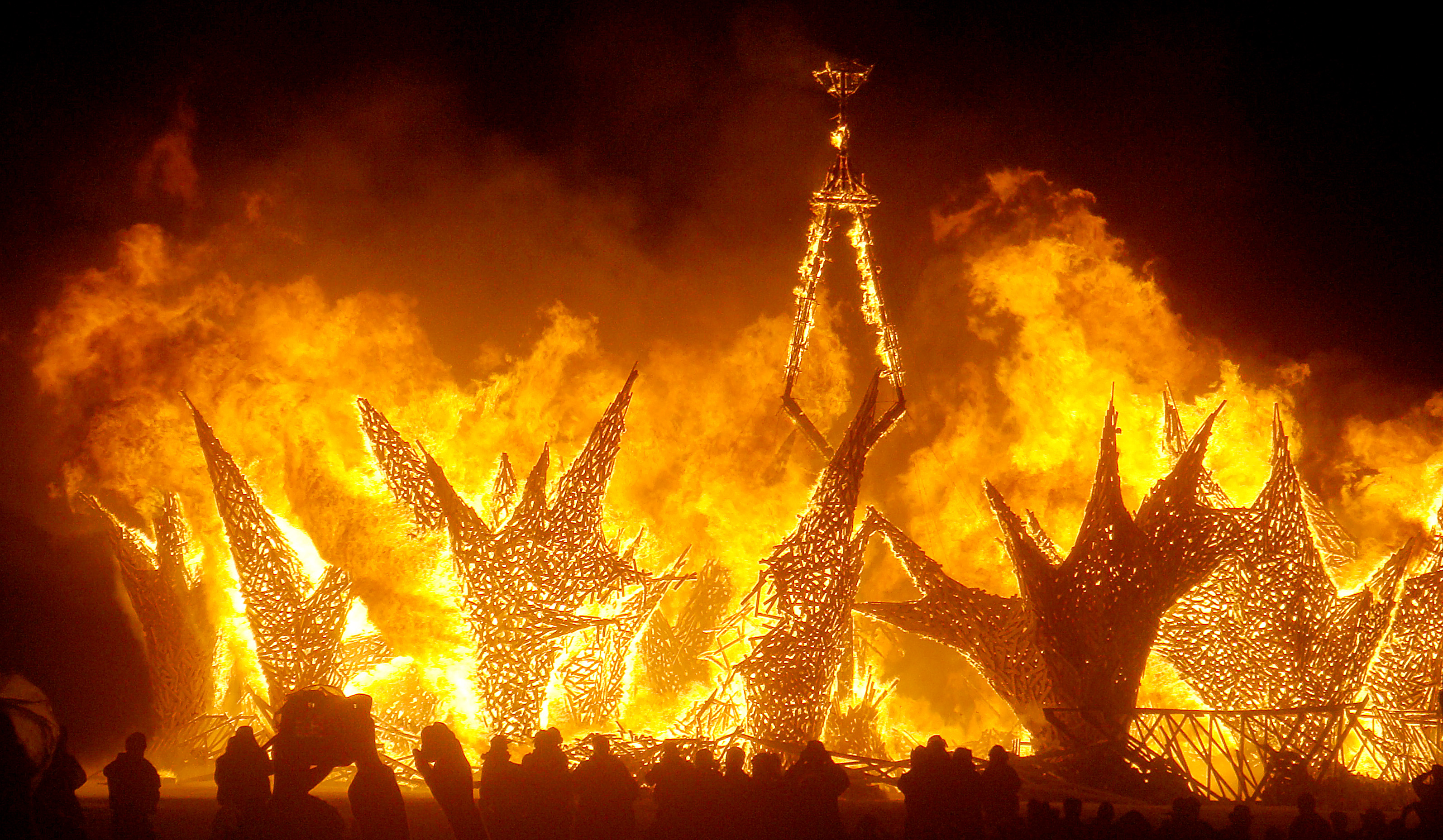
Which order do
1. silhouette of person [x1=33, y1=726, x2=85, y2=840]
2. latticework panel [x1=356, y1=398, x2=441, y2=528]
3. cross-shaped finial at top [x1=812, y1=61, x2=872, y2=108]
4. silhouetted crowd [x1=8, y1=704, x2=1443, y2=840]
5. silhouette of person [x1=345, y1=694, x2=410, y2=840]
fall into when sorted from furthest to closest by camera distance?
cross-shaped finial at top [x1=812, y1=61, x2=872, y2=108] → latticework panel [x1=356, y1=398, x2=441, y2=528] → silhouetted crowd [x1=8, y1=704, x2=1443, y2=840] → silhouette of person [x1=33, y1=726, x2=85, y2=840] → silhouette of person [x1=345, y1=694, x2=410, y2=840]

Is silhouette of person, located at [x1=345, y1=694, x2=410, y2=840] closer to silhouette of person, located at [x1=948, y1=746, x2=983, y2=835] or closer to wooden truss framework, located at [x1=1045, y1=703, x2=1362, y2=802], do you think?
silhouette of person, located at [x1=948, y1=746, x2=983, y2=835]

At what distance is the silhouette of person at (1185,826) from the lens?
17.3 feet

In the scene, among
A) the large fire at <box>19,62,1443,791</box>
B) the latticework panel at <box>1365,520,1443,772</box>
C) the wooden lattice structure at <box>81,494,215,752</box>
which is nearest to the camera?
→ the latticework panel at <box>1365,520,1443,772</box>

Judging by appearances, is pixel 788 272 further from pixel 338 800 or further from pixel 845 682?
pixel 338 800

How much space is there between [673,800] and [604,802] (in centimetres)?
36

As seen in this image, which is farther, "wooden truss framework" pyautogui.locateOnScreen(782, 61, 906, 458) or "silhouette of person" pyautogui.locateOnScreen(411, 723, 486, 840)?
"wooden truss framework" pyautogui.locateOnScreen(782, 61, 906, 458)

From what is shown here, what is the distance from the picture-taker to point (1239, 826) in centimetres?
564

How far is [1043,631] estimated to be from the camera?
8.17m

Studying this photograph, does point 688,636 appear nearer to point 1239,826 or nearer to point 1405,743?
point 1239,826

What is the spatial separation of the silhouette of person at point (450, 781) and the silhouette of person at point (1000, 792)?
2744 mm

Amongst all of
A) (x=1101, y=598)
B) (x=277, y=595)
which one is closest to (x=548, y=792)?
(x=277, y=595)

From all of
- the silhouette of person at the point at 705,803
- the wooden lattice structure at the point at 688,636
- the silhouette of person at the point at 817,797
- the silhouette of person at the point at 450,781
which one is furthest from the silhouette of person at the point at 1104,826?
the wooden lattice structure at the point at 688,636

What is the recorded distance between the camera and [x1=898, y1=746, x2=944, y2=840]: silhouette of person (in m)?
5.19

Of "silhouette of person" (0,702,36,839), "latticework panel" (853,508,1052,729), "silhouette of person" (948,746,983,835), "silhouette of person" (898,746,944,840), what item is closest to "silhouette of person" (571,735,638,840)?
"silhouette of person" (898,746,944,840)
